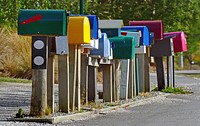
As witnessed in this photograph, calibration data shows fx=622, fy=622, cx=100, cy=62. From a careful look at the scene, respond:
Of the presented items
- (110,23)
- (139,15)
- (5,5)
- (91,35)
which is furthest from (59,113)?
(139,15)

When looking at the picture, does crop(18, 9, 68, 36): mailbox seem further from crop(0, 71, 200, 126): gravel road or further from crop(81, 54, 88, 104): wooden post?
crop(81, 54, 88, 104): wooden post

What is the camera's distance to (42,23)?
1220 centimetres

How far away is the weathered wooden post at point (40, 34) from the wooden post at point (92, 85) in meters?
3.30

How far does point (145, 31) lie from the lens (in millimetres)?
19312

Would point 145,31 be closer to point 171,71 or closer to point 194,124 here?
point 171,71

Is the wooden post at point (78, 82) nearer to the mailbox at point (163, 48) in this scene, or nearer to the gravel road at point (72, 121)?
the gravel road at point (72, 121)

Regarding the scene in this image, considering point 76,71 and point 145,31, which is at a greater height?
point 145,31

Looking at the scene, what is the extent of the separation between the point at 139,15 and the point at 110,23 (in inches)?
1055

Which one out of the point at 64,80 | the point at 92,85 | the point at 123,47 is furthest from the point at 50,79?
the point at 123,47

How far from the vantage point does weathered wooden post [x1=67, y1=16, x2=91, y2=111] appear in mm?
13180

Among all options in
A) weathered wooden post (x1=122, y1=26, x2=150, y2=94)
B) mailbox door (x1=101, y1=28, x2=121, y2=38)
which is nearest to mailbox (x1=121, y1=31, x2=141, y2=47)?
weathered wooden post (x1=122, y1=26, x2=150, y2=94)

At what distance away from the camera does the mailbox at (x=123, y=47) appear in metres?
16.8

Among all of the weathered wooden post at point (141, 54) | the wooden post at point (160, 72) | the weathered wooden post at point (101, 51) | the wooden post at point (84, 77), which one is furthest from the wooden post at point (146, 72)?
the wooden post at point (84, 77)

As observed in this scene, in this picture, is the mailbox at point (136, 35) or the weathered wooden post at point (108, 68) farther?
the mailbox at point (136, 35)
